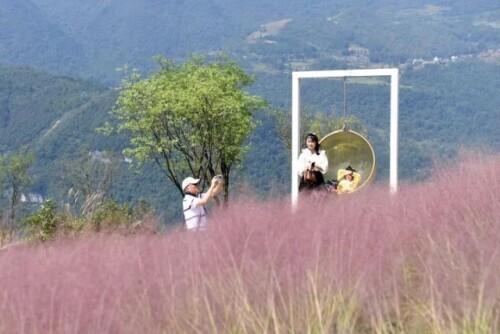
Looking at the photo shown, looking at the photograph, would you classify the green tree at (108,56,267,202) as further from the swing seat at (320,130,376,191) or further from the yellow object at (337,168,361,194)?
the yellow object at (337,168,361,194)

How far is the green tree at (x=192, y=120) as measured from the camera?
24734mm

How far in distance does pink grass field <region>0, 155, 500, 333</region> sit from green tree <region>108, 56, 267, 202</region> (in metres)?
20.3

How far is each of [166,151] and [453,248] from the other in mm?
22263

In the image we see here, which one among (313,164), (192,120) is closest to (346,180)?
(313,164)

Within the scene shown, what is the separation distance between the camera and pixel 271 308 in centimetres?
303

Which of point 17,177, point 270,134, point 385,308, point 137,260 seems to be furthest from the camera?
point 270,134

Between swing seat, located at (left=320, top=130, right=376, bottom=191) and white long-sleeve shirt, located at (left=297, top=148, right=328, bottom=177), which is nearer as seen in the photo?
white long-sleeve shirt, located at (left=297, top=148, right=328, bottom=177)

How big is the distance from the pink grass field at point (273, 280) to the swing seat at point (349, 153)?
8.17 m

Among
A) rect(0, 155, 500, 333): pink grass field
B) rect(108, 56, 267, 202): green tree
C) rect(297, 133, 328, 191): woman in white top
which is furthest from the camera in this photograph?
rect(108, 56, 267, 202): green tree

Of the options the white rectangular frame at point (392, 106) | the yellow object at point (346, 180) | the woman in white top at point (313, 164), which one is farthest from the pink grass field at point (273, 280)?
the yellow object at point (346, 180)

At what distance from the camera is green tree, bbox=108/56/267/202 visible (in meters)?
24.7

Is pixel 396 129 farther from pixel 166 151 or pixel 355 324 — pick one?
pixel 166 151

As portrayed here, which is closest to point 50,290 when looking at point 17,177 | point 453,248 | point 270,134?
point 453,248

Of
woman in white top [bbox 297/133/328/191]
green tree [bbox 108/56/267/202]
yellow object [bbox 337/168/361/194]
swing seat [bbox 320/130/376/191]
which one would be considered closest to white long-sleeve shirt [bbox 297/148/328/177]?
woman in white top [bbox 297/133/328/191]
